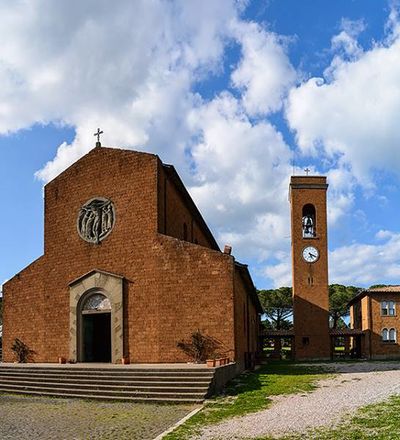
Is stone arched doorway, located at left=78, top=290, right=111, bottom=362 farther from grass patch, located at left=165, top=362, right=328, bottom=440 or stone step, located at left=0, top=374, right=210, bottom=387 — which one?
grass patch, located at left=165, top=362, right=328, bottom=440

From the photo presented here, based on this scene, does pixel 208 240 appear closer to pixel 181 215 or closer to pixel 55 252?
pixel 181 215

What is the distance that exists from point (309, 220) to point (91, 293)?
1014 inches

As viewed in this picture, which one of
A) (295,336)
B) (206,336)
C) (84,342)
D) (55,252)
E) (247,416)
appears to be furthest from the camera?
(295,336)

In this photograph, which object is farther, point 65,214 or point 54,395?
point 65,214

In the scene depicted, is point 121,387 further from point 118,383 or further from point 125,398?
point 125,398

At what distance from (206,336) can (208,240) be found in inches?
557

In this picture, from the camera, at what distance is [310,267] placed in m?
44.3

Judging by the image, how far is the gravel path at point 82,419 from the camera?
462 inches

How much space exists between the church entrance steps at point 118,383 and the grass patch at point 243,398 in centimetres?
81

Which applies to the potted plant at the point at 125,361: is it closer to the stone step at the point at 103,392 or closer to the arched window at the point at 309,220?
the stone step at the point at 103,392

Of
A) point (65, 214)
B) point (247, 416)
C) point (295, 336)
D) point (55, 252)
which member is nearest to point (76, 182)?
point (65, 214)

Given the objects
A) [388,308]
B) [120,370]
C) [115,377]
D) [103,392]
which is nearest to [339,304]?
[388,308]

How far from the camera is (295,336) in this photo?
43125 mm

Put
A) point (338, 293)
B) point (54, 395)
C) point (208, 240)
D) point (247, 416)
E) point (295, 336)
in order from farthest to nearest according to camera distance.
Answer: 1. point (338, 293)
2. point (295, 336)
3. point (208, 240)
4. point (54, 395)
5. point (247, 416)
